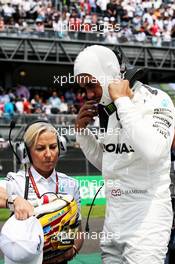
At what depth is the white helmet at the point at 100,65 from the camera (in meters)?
2.56

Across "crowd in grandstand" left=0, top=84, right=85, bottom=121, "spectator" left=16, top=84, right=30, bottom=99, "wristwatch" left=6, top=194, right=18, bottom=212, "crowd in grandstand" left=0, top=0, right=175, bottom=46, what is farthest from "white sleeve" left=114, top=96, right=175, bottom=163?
"spectator" left=16, top=84, right=30, bottom=99

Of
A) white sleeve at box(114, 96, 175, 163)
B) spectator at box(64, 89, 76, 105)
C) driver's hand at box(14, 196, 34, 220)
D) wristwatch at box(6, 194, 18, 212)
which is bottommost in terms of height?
spectator at box(64, 89, 76, 105)

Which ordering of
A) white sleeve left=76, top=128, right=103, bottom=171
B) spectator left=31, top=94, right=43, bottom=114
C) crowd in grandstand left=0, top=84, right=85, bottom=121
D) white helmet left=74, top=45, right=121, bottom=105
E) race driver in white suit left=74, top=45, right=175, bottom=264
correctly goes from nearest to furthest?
race driver in white suit left=74, top=45, right=175, bottom=264, white helmet left=74, top=45, right=121, bottom=105, white sleeve left=76, top=128, right=103, bottom=171, crowd in grandstand left=0, top=84, right=85, bottom=121, spectator left=31, top=94, right=43, bottom=114

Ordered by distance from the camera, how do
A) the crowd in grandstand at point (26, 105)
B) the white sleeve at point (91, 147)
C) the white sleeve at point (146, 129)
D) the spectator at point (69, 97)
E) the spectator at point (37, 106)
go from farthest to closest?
the spectator at point (69, 97), the spectator at point (37, 106), the crowd in grandstand at point (26, 105), the white sleeve at point (91, 147), the white sleeve at point (146, 129)

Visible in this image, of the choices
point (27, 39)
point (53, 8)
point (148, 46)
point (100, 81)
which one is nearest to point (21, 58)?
point (27, 39)

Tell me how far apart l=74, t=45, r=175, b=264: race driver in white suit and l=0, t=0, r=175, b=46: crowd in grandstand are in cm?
1776

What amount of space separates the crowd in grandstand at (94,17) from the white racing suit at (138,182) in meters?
17.8

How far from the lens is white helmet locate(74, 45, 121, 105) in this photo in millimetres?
2562

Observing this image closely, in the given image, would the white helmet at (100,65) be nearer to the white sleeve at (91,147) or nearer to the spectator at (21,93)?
the white sleeve at (91,147)

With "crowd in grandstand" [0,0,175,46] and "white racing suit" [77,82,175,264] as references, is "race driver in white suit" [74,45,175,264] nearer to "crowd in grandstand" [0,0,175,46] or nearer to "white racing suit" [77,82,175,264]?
"white racing suit" [77,82,175,264]

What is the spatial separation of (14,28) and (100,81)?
19.2m

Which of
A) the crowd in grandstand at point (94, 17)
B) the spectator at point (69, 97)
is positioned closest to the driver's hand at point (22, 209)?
the crowd in grandstand at point (94, 17)

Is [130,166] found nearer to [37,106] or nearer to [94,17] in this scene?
[37,106]

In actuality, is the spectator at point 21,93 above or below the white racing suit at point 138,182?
below
